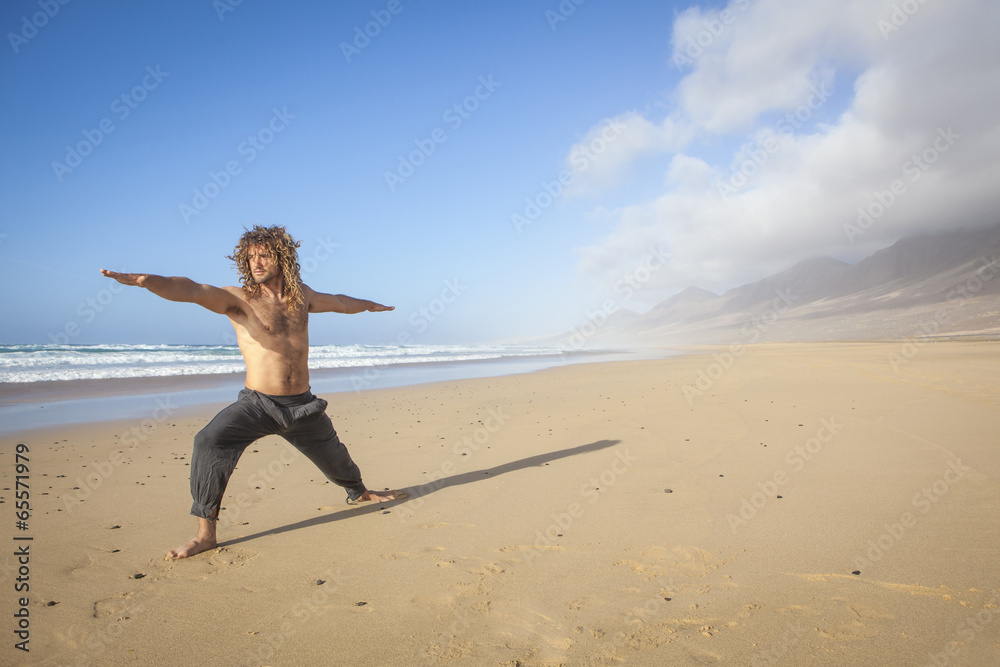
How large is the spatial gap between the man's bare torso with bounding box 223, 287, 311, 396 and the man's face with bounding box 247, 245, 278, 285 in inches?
5.3

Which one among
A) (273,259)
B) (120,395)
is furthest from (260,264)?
(120,395)

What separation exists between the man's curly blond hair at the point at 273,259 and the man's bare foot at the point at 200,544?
1772 mm

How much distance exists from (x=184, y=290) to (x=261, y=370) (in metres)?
0.84

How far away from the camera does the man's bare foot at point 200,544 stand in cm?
343

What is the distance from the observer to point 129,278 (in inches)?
120

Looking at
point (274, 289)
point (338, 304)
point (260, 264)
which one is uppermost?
point (260, 264)

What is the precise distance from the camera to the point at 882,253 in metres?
162

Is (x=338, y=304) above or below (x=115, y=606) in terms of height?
above

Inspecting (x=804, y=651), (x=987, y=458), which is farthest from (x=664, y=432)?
(x=804, y=651)

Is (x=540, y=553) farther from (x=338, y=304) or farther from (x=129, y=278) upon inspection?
(x=129, y=278)

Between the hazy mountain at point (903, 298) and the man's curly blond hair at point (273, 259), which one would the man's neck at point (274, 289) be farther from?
the hazy mountain at point (903, 298)

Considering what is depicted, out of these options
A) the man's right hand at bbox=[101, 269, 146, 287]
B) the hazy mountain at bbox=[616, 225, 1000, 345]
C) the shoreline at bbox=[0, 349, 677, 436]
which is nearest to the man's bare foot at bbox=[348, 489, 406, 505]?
the man's right hand at bbox=[101, 269, 146, 287]

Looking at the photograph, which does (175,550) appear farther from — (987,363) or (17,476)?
(987,363)

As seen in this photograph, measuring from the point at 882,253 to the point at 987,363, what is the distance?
187885 millimetres
